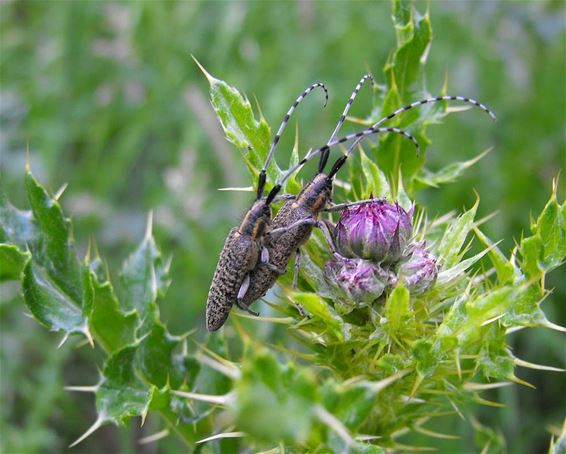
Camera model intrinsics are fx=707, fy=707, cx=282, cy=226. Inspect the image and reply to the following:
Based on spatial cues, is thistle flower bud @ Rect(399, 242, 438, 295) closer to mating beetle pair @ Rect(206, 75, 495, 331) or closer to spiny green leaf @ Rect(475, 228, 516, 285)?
spiny green leaf @ Rect(475, 228, 516, 285)

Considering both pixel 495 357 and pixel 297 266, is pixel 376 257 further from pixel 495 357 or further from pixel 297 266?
pixel 495 357

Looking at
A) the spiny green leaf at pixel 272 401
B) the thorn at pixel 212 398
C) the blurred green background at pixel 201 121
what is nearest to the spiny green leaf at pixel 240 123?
the thorn at pixel 212 398

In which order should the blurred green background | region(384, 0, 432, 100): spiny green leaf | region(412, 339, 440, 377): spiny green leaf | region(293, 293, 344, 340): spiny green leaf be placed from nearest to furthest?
region(293, 293, 344, 340): spiny green leaf < region(412, 339, 440, 377): spiny green leaf < region(384, 0, 432, 100): spiny green leaf < the blurred green background

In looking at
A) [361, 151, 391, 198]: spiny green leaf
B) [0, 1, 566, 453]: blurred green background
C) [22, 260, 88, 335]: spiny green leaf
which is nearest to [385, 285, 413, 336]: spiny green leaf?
[361, 151, 391, 198]: spiny green leaf

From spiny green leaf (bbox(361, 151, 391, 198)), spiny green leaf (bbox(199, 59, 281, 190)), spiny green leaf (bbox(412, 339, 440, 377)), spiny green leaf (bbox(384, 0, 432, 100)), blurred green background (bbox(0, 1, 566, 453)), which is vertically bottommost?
blurred green background (bbox(0, 1, 566, 453))

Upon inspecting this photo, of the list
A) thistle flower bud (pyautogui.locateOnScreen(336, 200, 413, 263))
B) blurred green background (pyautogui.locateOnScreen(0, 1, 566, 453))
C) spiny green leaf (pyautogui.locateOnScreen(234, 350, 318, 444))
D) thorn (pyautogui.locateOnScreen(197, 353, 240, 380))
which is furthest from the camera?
blurred green background (pyautogui.locateOnScreen(0, 1, 566, 453))

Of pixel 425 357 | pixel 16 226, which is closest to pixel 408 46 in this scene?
pixel 425 357

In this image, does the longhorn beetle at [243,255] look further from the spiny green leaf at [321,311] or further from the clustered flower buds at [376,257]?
the spiny green leaf at [321,311]
